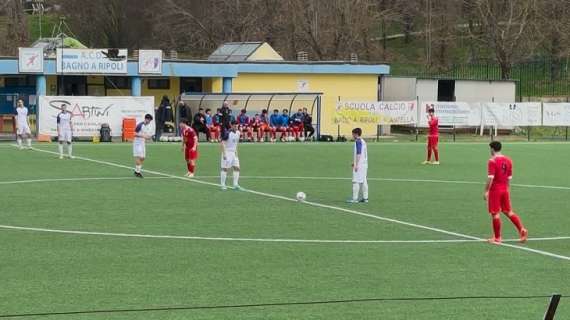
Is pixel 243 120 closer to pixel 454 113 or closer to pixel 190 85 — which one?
pixel 190 85

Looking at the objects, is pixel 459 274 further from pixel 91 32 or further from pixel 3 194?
pixel 91 32

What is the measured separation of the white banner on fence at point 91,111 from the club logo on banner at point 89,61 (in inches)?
147

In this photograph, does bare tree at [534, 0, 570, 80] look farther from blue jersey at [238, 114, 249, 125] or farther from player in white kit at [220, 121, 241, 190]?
player in white kit at [220, 121, 241, 190]

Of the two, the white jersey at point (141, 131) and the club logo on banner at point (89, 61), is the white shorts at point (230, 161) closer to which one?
the white jersey at point (141, 131)

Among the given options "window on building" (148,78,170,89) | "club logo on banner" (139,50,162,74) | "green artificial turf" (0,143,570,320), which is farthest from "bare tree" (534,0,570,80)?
"green artificial turf" (0,143,570,320)

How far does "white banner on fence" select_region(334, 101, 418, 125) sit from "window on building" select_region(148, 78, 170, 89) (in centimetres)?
1064

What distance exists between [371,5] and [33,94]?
117ft

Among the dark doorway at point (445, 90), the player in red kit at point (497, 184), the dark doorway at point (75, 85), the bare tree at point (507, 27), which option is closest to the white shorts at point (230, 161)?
the player in red kit at point (497, 184)

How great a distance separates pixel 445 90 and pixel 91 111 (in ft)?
76.4

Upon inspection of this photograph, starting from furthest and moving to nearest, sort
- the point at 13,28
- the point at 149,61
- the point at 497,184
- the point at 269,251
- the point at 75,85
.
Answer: the point at 13,28
the point at 75,85
the point at 149,61
the point at 497,184
the point at 269,251

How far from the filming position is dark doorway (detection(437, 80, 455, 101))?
5891 cm

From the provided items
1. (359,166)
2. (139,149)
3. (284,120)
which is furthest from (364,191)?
(284,120)

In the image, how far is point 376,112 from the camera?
172 ft

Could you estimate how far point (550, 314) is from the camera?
21.2ft
